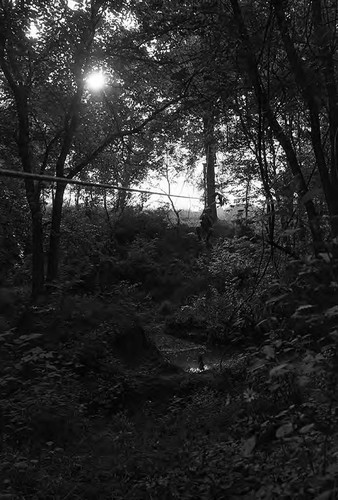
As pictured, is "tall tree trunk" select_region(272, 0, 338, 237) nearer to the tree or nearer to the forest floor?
the forest floor

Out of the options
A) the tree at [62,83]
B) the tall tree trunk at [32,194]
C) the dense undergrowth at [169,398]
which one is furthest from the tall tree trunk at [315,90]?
the tall tree trunk at [32,194]

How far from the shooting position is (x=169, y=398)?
677 centimetres

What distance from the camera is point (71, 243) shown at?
11.6 metres

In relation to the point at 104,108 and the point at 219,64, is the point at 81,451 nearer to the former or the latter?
the point at 219,64

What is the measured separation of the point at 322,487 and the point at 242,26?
370 cm

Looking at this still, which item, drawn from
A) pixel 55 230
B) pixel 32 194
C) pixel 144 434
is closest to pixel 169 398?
pixel 144 434

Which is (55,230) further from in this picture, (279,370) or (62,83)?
(279,370)

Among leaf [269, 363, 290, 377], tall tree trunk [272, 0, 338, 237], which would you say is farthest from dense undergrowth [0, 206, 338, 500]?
tall tree trunk [272, 0, 338, 237]

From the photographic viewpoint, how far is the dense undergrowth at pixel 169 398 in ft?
8.95

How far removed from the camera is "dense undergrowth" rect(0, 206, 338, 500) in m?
2.73

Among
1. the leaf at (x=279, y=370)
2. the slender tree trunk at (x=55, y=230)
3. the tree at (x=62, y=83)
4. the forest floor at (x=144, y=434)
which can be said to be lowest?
the forest floor at (x=144, y=434)

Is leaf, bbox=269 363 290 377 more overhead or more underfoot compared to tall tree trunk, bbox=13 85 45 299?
more underfoot

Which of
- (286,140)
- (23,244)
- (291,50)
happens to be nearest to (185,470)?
(286,140)

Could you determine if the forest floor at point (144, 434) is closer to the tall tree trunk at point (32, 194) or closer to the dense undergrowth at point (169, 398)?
the dense undergrowth at point (169, 398)
